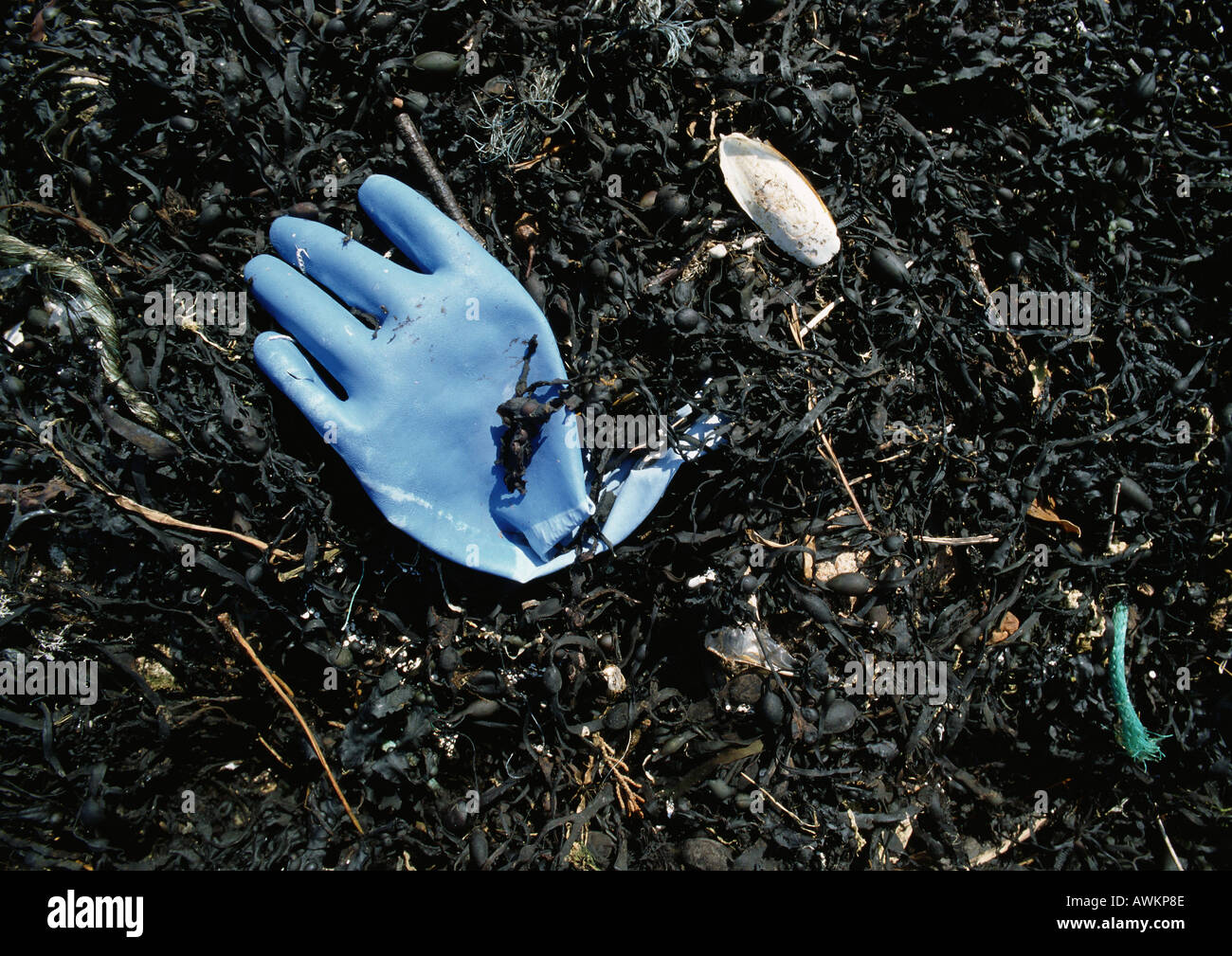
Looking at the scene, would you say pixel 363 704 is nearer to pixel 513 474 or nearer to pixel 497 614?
pixel 497 614

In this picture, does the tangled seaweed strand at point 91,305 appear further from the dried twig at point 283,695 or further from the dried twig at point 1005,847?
the dried twig at point 1005,847

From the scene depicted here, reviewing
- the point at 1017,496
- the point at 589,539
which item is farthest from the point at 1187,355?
the point at 589,539

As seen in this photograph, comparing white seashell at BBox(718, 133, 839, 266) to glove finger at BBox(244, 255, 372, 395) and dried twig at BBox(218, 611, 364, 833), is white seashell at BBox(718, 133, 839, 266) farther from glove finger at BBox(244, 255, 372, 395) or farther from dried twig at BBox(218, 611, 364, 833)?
dried twig at BBox(218, 611, 364, 833)

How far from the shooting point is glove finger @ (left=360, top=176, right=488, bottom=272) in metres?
2.45

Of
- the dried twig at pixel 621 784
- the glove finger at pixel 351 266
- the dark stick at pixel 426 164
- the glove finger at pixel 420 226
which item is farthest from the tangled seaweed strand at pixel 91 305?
the dried twig at pixel 621 784

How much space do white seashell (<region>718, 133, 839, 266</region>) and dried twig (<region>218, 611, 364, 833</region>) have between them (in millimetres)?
2124

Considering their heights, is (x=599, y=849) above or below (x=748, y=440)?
below

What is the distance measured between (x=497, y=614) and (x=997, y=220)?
2146 mm

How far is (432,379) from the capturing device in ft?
8.11

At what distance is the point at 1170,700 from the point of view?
2.71 m

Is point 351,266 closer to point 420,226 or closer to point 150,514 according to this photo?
point 420,226

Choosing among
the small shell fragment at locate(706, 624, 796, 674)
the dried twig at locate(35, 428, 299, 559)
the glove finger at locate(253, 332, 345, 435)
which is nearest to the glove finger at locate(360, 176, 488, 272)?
the glove finger at locate(253, 332, 345, 435)

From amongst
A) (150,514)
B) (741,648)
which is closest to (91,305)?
(150,514)

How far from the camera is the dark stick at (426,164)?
8.34ft
